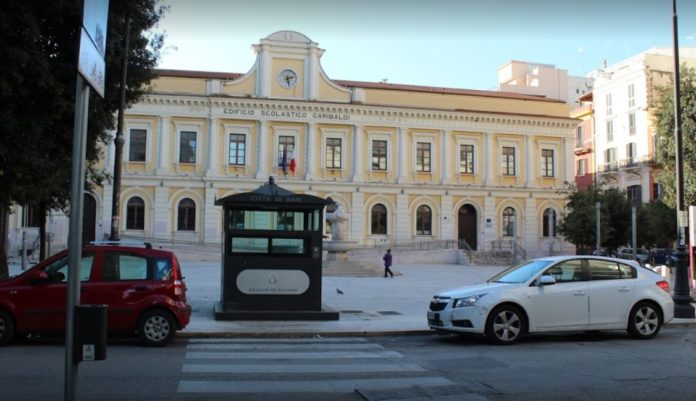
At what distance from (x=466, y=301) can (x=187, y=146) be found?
3838 centimetres

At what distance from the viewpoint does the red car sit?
33.9ft

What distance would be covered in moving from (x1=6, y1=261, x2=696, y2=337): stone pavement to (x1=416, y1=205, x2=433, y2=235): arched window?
60.4 ft

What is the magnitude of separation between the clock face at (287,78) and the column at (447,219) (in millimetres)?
14637

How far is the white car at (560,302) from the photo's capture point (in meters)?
11.0

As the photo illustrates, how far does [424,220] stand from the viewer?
49.2 metres

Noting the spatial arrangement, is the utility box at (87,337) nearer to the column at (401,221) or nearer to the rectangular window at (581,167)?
the column at (401,221)

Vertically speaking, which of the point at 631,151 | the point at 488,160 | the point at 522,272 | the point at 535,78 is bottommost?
the point at 522,272

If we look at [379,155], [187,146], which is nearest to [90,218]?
[187,146]

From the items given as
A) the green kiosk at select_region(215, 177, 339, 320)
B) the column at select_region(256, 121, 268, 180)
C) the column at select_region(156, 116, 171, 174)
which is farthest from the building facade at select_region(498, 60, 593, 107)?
the green kiosk at select_region(215, 177, 339, 320)

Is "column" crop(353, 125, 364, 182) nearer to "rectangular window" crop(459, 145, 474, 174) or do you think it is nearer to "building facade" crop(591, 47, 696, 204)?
"rectangular window" crop(459, 145, 474, 174)

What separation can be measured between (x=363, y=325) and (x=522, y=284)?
384cm

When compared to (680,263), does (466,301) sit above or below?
below

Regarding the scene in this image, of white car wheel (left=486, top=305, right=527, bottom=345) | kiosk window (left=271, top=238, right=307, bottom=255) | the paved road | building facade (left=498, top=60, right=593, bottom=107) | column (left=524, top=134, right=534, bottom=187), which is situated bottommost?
the paved road

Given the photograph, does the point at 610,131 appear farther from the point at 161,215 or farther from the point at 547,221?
the point at 161,215
